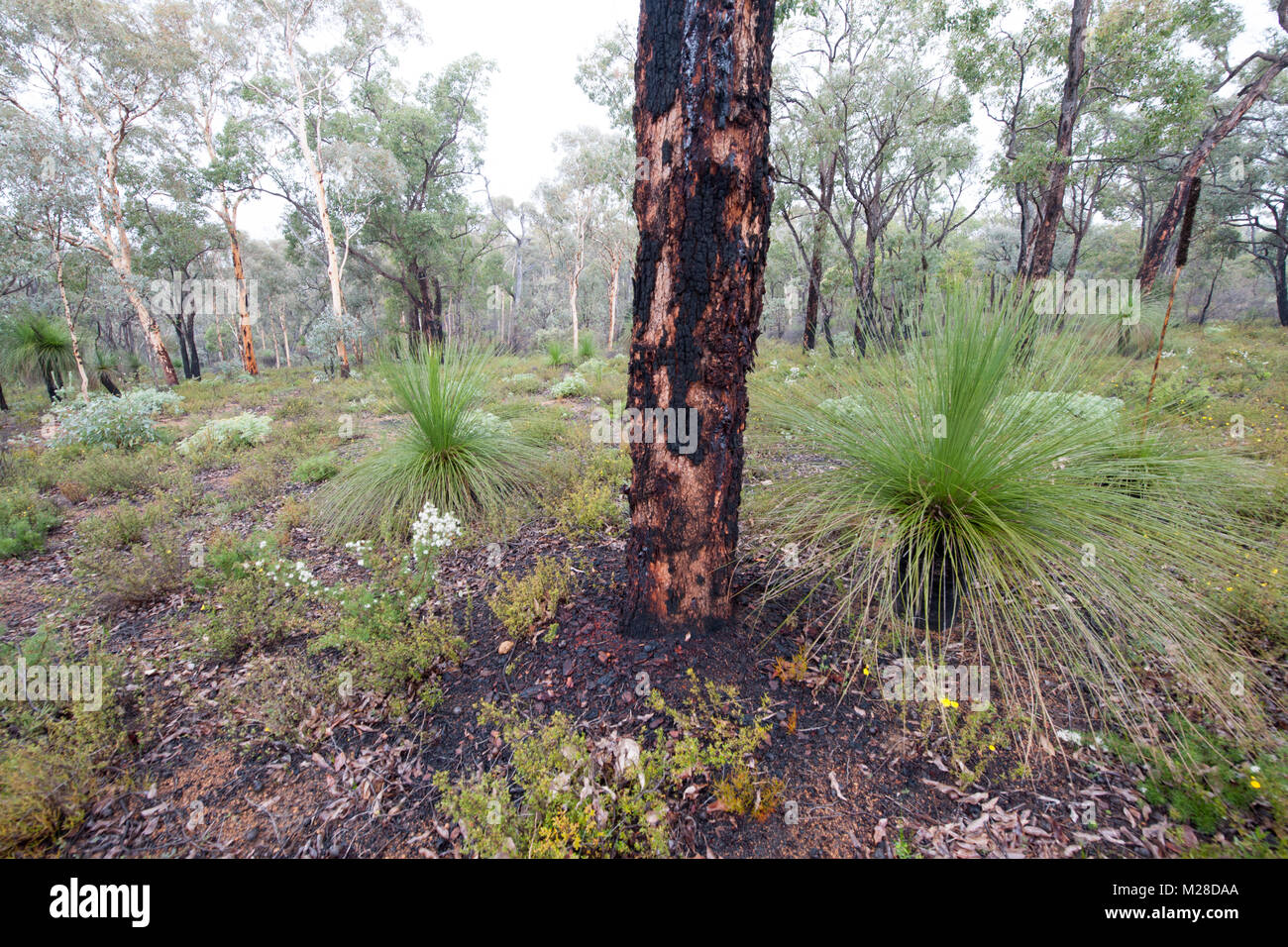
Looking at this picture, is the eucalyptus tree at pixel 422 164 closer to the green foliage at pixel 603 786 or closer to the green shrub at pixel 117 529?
the green shrub at pixel 117 529

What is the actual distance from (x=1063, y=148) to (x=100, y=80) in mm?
22647

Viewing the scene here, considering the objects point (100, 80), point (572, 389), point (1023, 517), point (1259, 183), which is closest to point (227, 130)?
point (100, 80)

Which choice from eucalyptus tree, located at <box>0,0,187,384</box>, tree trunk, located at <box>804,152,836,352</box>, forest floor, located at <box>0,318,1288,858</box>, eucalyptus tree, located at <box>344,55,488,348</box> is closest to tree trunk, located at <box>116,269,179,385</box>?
eucalyptus tree, located at <box>0,0,187,384</box>

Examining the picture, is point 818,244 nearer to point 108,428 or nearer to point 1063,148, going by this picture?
point 1063,148

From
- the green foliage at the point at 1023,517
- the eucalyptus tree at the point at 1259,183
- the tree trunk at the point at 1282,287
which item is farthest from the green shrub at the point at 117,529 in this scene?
the tree trunk at the point at 1282,287

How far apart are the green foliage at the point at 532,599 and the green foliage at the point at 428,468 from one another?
3.99 ft

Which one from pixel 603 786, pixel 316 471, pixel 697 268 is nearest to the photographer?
pixel 603 786

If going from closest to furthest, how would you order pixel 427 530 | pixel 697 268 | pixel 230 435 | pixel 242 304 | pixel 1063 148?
pixel 697 268, pixel 427 530, pixel 230 435, pixel 1063 148, pixel 242 304

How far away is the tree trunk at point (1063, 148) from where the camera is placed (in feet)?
24.5

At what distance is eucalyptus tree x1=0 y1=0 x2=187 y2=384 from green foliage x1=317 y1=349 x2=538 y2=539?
45.5 feet

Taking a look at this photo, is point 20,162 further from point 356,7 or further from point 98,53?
point 356,7

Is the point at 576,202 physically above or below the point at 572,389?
above

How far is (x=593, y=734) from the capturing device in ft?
6.29

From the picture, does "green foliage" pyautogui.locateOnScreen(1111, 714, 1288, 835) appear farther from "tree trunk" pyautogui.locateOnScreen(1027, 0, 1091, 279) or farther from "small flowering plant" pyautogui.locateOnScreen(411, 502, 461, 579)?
"tree trunk" pyautogui.locateOnScreen(1027, 0, 1091, 279)
